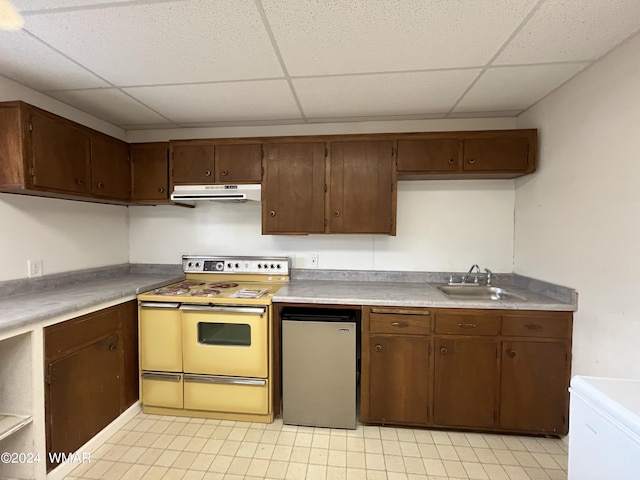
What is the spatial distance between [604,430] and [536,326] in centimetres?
92

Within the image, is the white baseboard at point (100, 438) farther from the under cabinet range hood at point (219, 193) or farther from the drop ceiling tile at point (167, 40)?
the drop ceiling tile at point (167, 40)

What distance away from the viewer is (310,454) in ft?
5.75

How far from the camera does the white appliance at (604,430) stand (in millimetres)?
902

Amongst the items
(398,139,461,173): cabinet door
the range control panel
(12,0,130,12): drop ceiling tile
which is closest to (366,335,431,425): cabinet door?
the range control panel

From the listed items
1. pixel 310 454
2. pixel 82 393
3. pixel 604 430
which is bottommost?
pixel 310 454

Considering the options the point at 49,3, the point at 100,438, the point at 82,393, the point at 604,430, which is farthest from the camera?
the point at 100,438

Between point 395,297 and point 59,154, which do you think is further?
point 395,297

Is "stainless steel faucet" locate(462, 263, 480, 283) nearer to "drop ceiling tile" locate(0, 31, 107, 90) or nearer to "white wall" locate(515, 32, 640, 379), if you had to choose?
Result: "white wall" locate(515, 32, 640, 379)

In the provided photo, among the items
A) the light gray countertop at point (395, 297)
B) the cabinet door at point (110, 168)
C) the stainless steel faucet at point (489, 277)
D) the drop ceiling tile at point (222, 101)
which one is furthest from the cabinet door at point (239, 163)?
the stainless steel faucet at point (489, 277)

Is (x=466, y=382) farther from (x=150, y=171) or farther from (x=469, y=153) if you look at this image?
(x=150, y=171)

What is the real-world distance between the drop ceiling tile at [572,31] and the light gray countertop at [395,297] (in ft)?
4.65

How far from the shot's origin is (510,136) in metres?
2.12

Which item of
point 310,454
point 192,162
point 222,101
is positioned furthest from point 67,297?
point 310,454

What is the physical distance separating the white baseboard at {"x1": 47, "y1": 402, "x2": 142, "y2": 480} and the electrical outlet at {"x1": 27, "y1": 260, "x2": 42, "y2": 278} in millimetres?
1128
